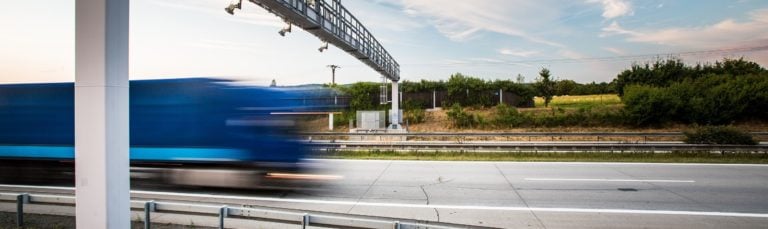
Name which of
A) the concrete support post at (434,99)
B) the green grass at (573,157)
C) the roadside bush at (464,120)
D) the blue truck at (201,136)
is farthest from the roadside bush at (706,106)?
the blue truck at (201,136)

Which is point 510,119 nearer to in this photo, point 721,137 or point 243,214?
point 721,137

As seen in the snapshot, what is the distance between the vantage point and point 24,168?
11.5m

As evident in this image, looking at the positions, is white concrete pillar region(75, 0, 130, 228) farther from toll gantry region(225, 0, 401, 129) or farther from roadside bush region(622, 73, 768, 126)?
roadside bush region(622, 73, 768, 126)

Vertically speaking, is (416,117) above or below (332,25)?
below

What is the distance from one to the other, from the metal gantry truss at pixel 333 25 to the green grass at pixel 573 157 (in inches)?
191

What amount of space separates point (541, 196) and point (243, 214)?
22.3 feet

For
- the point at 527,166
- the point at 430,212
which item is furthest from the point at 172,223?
the point at 527,166

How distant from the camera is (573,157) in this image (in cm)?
1694

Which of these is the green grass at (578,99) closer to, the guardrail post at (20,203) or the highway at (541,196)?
the highway at (541,196)

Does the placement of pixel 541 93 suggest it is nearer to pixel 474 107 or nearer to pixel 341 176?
pixel 474 107

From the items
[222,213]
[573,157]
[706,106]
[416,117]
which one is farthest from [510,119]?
[222,213]

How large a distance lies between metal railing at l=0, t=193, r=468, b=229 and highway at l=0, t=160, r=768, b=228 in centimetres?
43

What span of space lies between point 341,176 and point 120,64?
856 cm

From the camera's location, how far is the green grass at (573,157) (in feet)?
53.1
